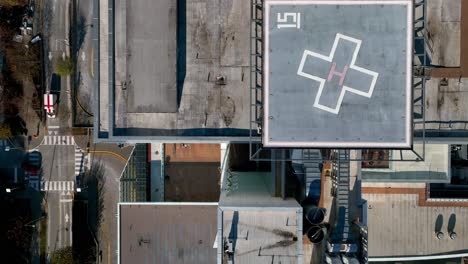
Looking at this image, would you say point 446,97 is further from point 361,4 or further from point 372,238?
point 372,238

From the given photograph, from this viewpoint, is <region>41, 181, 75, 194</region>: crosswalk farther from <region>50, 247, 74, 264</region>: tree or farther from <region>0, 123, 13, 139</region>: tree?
<region>0, 123, 13, 139</region>: tree

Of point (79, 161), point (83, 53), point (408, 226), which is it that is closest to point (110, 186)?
point (79, 161)

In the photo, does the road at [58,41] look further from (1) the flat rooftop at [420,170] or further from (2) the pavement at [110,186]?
(1) the flat rooftop at [420,170]

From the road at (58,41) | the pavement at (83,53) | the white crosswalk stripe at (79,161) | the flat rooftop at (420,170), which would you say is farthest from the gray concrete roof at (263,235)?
the road at (58,41)

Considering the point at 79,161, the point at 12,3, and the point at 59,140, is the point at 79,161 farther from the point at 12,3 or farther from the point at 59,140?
the point at 12,3

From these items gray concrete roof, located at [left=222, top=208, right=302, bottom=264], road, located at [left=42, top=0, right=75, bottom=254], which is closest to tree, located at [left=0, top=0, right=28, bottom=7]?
road, located at [left=42, top=0, right=75, bottom=254]

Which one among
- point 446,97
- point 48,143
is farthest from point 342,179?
point 48,143

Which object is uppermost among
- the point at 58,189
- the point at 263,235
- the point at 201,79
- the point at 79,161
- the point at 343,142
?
the point at 201,79
